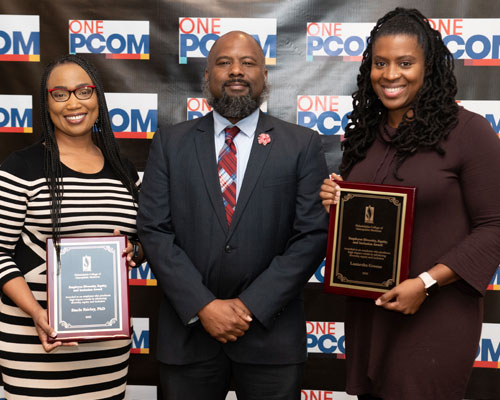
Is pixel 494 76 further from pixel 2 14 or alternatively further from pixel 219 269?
pixel 2 14

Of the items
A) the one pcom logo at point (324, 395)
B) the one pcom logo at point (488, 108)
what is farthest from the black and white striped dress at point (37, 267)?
the one pcom logo at point (488, 108)

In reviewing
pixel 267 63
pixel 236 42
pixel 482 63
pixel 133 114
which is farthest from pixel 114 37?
pixel 482 63

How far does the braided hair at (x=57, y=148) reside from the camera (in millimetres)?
1940

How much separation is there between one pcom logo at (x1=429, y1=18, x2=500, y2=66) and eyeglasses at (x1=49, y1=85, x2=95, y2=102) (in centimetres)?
201

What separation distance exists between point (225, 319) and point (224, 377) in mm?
321

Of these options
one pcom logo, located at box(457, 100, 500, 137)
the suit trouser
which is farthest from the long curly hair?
one pcom logo, located at box(457, 100, 500, 137)

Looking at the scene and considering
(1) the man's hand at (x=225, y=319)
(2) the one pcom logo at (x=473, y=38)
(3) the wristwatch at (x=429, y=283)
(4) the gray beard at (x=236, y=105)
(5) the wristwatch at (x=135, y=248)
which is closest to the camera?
(3) the wristwatch at (x=429, y=283)

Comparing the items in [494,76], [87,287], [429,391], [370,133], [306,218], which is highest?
[494,76]

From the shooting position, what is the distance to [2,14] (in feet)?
10.3

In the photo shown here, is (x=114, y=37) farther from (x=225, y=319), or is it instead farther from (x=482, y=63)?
(x=482, y=63)

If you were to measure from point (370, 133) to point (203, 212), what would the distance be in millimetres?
698

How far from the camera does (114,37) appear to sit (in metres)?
3.10

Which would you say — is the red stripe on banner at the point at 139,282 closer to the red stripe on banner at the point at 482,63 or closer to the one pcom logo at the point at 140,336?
the one pcom logo at the point at 140,336

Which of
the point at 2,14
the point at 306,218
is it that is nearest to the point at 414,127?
the point at 306,218
